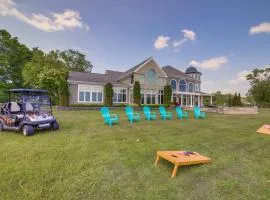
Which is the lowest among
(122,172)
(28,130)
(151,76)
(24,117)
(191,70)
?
(122,172)

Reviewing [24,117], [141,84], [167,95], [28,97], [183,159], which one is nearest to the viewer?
[183,159]

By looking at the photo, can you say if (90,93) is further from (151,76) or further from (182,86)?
(182,86)

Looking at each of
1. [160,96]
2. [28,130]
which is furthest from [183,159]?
[160,96]

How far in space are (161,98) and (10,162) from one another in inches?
964

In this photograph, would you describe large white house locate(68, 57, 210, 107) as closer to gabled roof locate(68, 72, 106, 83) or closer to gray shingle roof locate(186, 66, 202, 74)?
gabled roof locate(68, 72, 106, 83)

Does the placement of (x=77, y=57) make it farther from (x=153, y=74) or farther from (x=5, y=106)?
(x=5, y=106)

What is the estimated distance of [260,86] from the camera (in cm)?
4262

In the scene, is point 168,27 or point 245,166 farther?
point 168,27

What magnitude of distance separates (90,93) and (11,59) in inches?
1106

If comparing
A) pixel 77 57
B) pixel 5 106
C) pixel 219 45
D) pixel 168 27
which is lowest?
pixel 5 106

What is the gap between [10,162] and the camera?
3994 millimetres

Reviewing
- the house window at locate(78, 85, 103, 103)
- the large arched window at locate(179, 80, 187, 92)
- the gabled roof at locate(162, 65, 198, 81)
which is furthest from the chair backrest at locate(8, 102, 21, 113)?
the large arched window at locate(179, 80, 187, 92)

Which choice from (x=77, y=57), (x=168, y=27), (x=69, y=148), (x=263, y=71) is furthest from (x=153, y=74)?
(x=263, y=71)

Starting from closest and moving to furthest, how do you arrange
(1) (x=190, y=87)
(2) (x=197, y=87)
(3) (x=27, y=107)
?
(3) (x=27, y=107) < (1) (x=190, y=87) < (2) (x=197, y=87)
